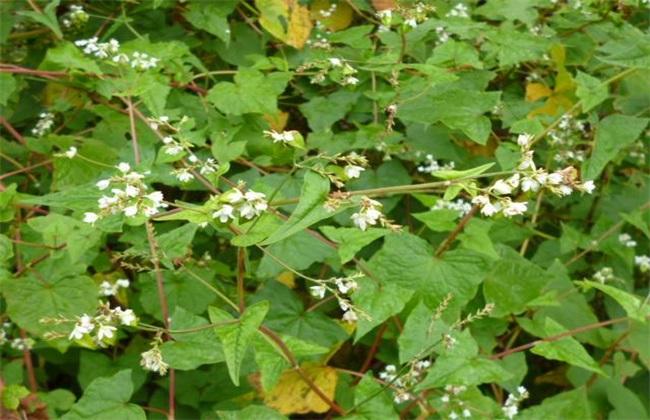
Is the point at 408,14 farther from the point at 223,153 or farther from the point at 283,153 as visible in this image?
the point at 283,153

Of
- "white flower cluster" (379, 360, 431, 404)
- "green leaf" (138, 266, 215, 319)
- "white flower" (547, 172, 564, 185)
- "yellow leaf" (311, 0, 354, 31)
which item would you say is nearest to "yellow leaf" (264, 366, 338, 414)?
"white flower cluster" (379, 360, 431, 404)

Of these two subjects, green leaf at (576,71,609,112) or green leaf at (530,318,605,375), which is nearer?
green leaf at (530,318,605,375)

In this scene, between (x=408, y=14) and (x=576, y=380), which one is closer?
(x=408, y=14)

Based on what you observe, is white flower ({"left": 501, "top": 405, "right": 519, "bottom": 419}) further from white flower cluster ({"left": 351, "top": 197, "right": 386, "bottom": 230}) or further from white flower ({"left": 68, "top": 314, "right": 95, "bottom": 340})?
white flower ({"left": 68, "top": 314, "right": 95, "bottom": 340})

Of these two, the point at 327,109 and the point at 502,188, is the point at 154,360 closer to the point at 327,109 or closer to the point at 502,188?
the point at 502,188

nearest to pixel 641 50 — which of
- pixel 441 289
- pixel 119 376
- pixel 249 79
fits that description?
pixel 441 289

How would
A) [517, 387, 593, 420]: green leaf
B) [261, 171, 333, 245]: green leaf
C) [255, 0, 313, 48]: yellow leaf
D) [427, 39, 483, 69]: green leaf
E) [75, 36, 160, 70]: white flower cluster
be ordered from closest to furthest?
1. [261, 171, 333, 245]: green leaf
2. [517, 387, 593, 420]: green leaf
3. [75, 36, 160, 70]: white flower cluster
4. [427, 39, 483, 69]: green leaf
5. [255, 0, 313, 48]: yellow leaf

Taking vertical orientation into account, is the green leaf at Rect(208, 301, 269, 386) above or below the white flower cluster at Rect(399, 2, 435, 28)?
below
